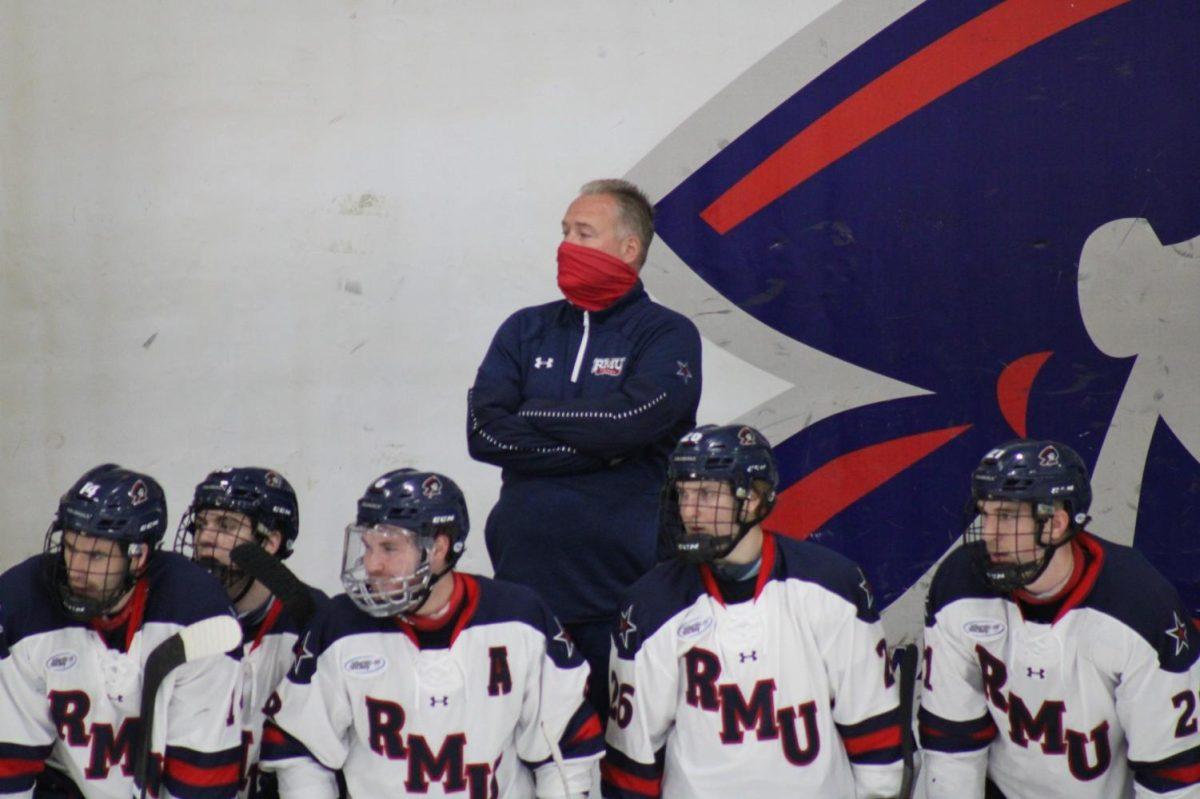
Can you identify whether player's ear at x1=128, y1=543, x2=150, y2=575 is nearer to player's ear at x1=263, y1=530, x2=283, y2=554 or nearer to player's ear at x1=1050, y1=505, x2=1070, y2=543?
player's ear at x1=263, y1=530, x2=283, y2=554

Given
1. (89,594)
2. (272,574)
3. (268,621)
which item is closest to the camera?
(89,594)

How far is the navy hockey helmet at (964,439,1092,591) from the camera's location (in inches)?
132

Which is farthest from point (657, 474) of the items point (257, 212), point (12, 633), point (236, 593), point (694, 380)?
point (257, 212)

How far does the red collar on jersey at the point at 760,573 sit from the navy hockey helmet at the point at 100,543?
44.9 inches

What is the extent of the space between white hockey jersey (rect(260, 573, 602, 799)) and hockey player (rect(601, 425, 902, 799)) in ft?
0.46

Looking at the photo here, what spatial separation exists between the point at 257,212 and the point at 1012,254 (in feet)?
7.21


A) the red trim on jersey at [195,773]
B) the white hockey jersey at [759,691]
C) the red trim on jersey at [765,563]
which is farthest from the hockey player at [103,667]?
the red trim on jersey at [765,563]

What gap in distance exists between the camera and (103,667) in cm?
333

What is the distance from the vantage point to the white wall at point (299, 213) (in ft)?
15.5

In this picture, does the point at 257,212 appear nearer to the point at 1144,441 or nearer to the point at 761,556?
the point at 761,556

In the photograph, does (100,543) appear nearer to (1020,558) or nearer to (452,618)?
(452,618)

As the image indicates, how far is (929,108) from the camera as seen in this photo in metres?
4.63

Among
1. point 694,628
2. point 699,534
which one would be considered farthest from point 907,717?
point 699,534

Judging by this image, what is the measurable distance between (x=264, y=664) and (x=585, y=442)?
3.02 ft
